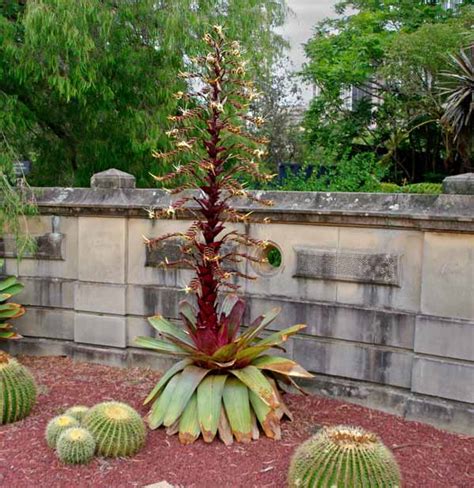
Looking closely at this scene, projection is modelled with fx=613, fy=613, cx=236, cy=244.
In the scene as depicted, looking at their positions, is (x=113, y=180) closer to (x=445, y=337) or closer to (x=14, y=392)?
(x=14, y=392)

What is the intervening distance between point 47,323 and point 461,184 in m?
4.53

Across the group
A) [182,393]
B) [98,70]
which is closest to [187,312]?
[182,393]

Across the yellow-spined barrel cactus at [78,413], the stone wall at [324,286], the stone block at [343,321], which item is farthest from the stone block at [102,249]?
the yellow-spined barrel cactus at [78,413]

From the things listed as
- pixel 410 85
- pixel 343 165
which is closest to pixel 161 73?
pixel 343 165

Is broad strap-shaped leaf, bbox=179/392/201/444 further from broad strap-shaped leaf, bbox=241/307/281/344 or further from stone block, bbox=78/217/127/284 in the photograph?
stone block, bbox=78/217/127/284

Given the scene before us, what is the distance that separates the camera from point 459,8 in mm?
20219

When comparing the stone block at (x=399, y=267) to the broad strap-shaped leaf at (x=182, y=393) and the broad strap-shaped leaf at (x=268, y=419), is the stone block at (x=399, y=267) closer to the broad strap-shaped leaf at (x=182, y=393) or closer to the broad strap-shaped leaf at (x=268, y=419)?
the broad strap-shaped leaf at (x=268, y=419)

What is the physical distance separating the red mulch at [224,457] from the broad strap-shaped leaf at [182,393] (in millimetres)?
165

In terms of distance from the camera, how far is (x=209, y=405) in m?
4.55

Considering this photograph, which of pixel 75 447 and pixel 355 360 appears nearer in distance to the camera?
pixel 75 447

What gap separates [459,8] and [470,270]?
60.1 ft

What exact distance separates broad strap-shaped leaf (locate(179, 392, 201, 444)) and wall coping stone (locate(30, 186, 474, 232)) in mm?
1821

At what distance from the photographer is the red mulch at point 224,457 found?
158 inches

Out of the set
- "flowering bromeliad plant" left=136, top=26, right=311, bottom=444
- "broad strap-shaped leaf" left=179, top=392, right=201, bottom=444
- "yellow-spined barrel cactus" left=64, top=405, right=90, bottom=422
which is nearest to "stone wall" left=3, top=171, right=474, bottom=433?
"flowering bromeliad plant" left=136, top=26, right=311, bottom=444
